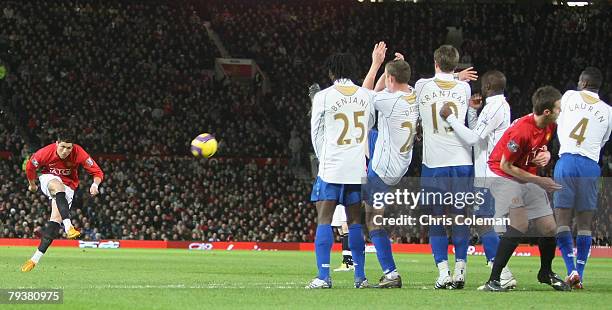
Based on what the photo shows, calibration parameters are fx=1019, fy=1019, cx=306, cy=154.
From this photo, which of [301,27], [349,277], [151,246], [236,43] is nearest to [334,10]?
[301,27]

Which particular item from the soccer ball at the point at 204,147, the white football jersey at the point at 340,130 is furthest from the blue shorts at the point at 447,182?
the soccer ball at the point at 204,147

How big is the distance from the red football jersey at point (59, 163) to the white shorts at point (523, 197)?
790 centimetres

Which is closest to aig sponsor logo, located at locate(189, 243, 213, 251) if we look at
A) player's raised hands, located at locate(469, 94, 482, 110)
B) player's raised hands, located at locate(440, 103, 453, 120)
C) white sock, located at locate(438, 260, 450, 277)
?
player's raised hands, located at locate(469, 94, 482, 110)

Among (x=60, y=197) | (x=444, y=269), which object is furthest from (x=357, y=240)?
(x=60, y=197)

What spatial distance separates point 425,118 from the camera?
38.9 ft

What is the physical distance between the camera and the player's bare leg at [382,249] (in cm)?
1166

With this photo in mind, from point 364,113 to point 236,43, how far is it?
106 feet

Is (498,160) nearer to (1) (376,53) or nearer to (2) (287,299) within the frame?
(1) (376,53)

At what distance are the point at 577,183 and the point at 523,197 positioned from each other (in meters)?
1.43

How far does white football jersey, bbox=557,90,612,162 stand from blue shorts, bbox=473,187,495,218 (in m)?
1.06

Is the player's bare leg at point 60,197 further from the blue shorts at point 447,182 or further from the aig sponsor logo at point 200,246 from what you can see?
the aig sponsor logo at point 200,246

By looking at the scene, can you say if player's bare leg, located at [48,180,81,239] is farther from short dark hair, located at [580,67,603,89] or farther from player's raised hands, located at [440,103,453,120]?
short dark hair, located at [580,67,603,89]

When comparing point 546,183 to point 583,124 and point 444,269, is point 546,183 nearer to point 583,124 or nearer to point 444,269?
point 444,269

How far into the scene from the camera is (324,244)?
11.3 meters
